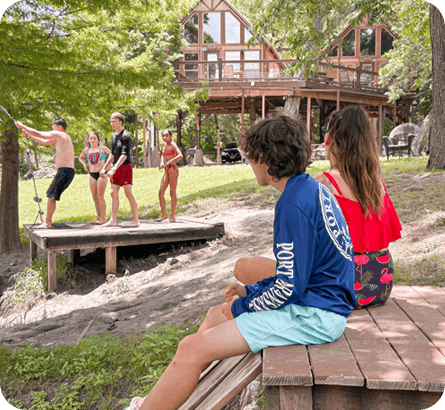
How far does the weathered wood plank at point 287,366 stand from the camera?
6.76 feet

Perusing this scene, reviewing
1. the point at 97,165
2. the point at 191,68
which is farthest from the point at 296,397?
the point at 191,68

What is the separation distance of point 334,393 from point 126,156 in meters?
5.88

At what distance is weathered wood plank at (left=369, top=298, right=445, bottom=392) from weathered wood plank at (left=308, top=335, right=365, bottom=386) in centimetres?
26

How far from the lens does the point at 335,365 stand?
86.2 inches

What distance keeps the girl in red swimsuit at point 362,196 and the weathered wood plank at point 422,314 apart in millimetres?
264

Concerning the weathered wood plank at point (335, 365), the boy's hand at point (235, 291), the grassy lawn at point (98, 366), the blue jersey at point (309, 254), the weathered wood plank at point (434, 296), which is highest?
the blue jersey at point (309, 254)

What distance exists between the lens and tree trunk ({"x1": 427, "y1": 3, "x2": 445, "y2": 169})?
395 inches

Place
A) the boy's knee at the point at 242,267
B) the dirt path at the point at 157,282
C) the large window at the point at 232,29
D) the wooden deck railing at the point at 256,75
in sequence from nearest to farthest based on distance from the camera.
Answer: the boy's knee at the point at 242,267 < the dirt path at the point at 157,282 < the wooden deck railing at the point at 256,75 < the large window at the point at 232,29

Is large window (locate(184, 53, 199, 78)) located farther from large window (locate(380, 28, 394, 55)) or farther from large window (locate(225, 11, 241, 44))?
large window (locate(380, 28, 394, 55))

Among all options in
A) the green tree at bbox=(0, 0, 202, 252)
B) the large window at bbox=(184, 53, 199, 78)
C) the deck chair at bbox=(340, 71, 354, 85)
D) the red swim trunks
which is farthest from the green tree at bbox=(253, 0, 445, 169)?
the large window at bbox=(184, 53, 199, 78)

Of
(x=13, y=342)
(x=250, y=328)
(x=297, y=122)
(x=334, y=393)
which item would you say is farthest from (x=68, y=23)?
(x=334, y=393)

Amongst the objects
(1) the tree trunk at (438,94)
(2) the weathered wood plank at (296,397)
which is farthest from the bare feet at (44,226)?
(1) the tree trunk at (438,94)

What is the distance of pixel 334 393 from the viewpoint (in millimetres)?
2148

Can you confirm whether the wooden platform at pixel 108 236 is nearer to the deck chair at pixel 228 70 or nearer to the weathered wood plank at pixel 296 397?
the weathered wood plank at pixel 296 397
